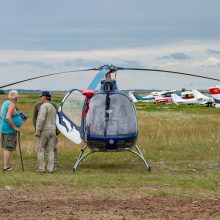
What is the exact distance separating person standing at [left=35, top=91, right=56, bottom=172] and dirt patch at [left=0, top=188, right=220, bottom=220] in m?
3.08

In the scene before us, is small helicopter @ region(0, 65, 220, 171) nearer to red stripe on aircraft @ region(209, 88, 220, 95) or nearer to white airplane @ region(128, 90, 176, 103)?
red stripe on aircraft @ region(209, 88, 220, 95)

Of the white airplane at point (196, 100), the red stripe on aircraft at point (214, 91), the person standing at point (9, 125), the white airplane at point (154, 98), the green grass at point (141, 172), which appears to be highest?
the person standing at point (9, 125)

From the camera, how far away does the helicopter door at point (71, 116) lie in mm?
13477

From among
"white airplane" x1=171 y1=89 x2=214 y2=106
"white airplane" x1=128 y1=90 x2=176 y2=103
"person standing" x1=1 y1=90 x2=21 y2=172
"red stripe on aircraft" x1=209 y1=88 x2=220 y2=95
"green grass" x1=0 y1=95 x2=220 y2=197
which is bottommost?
"white airplane" x1=128 y1=90 x2=176 y2=103

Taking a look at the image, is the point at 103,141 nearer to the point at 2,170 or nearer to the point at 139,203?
the point at 2,170

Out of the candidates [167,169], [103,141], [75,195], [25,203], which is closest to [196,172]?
[167,169]

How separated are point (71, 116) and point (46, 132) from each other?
46.2 inches

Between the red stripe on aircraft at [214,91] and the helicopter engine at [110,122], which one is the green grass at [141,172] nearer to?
the helicopter engine at [110,122]

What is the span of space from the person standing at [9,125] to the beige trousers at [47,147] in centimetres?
58

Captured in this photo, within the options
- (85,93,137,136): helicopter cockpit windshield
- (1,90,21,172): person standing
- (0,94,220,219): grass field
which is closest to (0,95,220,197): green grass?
(0,94,220,219): grass field

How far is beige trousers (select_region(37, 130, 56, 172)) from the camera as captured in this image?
12.7 metres

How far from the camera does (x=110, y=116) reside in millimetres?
12602

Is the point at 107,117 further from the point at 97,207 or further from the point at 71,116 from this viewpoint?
the point at 97,207

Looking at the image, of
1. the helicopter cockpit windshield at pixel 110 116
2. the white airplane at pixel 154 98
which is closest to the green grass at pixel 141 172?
the helicopter cockpit windshield at pixel 110 116
